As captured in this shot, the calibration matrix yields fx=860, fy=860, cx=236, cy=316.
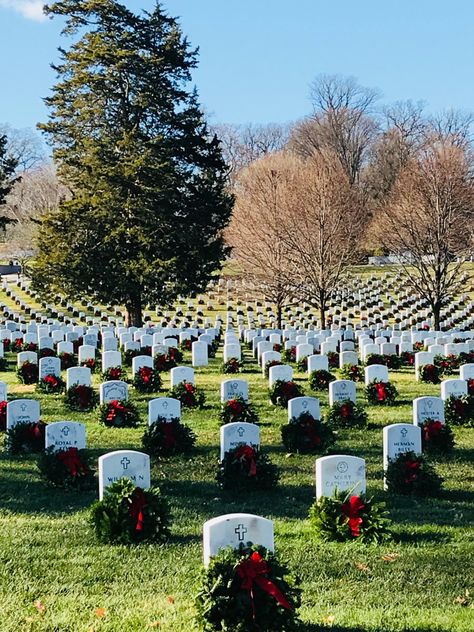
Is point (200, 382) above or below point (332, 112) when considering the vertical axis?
below

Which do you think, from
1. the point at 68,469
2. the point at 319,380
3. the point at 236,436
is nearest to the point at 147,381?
the point at 319,380

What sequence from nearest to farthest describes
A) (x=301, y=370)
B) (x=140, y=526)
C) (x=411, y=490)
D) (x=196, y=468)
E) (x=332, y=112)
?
1. (x=140, y=526)
2. (x=411, y=490)
3. (x=196, y=468)
4. (x=301, y=370)
5. (x=332, y=112)

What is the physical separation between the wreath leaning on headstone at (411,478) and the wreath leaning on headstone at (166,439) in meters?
3.37

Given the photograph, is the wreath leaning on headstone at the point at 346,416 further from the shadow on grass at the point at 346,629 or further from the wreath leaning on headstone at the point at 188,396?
the shadow on grass at the point at 346,629

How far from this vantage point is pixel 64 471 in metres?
10.5

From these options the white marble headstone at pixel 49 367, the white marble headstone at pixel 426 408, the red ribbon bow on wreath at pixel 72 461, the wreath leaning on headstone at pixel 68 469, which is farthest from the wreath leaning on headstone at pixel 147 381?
the red ribbon bow on wreath at pixel 72 461

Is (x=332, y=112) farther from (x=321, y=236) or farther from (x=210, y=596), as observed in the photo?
(x=210, y=596)

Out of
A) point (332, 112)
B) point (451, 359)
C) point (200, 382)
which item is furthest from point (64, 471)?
point (332, 112)

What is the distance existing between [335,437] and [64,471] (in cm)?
460

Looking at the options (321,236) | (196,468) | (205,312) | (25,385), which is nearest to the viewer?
(196,468)

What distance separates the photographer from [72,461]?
411 inches

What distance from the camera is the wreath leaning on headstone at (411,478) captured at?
10.3m

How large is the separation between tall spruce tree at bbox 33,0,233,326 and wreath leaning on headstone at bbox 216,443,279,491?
23.8 metres

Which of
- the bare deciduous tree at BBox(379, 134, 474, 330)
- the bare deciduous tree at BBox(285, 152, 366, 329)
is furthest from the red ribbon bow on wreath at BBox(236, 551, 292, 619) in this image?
the bare deciduous tree at BBox(285, 152, 366, 329)
